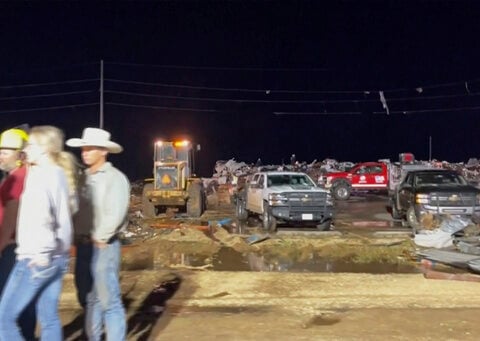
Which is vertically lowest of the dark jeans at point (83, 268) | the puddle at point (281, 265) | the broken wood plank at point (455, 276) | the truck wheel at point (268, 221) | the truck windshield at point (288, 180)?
the puddle at point (281, 265)

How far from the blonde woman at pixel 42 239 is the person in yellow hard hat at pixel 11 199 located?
37cm

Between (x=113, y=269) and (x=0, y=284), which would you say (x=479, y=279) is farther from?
(x=0, y=284)

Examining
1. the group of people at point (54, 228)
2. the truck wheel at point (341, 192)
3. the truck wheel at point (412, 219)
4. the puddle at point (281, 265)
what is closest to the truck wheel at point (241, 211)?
the truck wheel at point (412, 219)

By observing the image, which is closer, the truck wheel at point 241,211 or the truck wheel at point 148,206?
the truck wheel at point 241,211

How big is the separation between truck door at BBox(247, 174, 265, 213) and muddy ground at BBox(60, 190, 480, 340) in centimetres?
303

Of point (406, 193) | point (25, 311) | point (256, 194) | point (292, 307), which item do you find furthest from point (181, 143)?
point (25, 311)

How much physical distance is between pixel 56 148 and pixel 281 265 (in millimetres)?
8864

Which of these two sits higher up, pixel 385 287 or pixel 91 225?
pixel 91 225

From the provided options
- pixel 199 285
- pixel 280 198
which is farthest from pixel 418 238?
pixel 199 285

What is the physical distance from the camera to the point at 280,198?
1827cm

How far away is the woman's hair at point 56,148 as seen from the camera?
4.71 meters

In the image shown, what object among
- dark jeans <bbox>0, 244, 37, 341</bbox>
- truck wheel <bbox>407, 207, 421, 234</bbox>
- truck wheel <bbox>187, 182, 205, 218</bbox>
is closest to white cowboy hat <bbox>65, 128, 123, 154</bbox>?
dark jeans <bbox>0, 244, 37, 341</bbox>

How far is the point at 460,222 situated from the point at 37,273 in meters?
13.5

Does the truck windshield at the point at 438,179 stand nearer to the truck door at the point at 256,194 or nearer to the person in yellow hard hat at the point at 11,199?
the truck door at the point at 256,194
